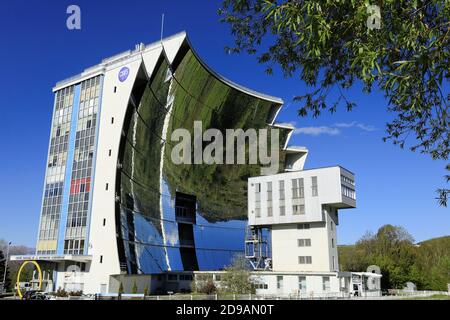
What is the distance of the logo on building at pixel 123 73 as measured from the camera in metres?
54.1

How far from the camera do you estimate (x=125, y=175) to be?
5281cm

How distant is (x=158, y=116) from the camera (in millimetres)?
61062

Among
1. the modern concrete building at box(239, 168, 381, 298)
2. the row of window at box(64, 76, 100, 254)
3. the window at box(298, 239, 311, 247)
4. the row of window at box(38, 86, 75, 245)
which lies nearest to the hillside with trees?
the modern concrete building at box(239, 168, 381, 298)

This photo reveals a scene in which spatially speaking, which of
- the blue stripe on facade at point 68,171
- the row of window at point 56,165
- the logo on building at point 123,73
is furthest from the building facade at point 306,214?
the row of window at point 56,165

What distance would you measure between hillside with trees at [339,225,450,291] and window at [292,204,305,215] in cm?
2158

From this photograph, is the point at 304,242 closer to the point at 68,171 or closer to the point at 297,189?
the point at 297,189

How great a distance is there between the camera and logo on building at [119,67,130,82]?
178ft

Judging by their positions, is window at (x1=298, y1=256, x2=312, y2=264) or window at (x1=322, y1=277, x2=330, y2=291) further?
window at (x1=298, y1=256, x2=312, y2=264)

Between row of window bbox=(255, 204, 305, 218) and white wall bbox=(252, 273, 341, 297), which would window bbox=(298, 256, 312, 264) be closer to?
white wall bbox=(252, 273, 341, 297)

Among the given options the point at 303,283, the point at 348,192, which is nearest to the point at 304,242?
the point at 303,283

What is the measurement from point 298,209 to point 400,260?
92.5 feet

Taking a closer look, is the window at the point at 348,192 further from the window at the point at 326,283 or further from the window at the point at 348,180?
the window at the point at 326,283
